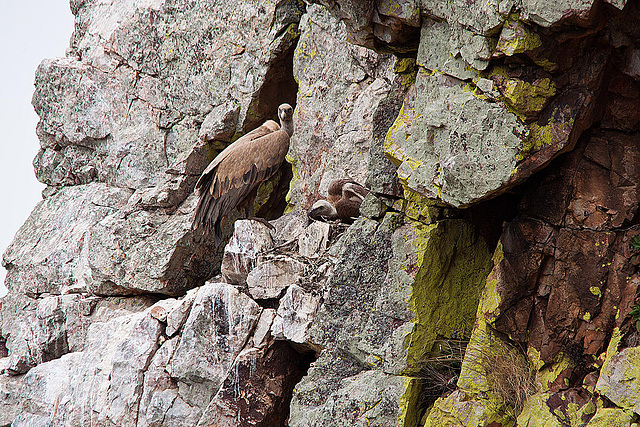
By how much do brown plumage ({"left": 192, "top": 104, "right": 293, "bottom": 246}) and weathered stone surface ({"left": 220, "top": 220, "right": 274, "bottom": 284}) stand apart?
2.33 ft

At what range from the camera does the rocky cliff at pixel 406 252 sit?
3.79 meters

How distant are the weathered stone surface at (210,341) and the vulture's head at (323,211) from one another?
3.36 feet

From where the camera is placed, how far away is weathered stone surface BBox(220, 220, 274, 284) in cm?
643

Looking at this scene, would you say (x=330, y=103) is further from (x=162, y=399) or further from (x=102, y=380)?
(x=102, y=380)

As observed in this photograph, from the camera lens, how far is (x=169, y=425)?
585cm

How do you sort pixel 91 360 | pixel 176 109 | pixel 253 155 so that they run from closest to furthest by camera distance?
1. pixel 91 360
2. pixel 253 155
3. pixel 176 109

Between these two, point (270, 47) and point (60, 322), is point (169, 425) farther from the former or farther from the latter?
point (270, 47)

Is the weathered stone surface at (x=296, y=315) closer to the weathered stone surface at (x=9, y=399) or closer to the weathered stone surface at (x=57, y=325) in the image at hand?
the weathered stone surface at (x=57, y=325)

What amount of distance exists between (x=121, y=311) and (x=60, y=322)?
3.56 ft

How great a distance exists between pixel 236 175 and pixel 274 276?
1625mm

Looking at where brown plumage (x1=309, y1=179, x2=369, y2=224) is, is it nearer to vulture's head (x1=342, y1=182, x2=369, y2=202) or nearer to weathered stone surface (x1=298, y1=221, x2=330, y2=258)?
vulture's head (x1=342, y1=182, x2=369, y2=202)

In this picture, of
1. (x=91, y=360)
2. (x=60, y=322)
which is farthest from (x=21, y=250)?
Answer: (x=91, y=360)

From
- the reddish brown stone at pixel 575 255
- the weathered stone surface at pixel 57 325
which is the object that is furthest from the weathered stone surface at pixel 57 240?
the reddish brown stone at pixel 575 255

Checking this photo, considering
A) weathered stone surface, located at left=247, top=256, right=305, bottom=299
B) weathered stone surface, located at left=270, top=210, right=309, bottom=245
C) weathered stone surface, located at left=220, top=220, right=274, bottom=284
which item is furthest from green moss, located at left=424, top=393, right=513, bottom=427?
weathered stone surface, located at left=270, top=210, right=309, bottom=245
